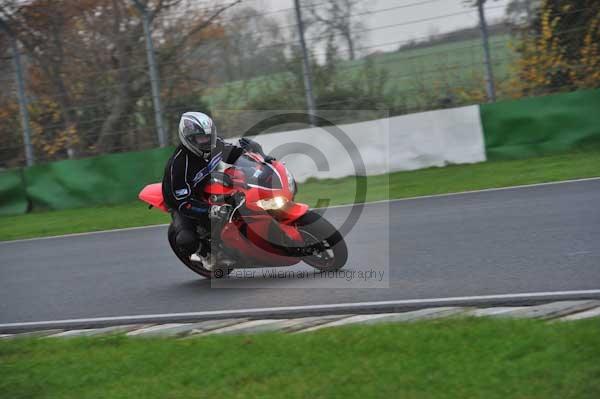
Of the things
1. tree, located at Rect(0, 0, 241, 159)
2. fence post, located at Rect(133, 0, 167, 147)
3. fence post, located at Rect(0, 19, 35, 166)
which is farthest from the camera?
fence post, located at Rect(0, 19, 35, 166)

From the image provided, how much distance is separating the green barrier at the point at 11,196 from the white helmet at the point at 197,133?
9.96m

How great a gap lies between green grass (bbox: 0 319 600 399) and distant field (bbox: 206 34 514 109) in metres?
9.45

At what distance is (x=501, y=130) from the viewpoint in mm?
13742

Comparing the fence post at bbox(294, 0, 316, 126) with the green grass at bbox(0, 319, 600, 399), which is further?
the fence post at bbox(294, 0, 316, 126)

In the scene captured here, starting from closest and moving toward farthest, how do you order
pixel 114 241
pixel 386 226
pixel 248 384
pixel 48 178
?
pixel 248 384 < pixel 386 226 < pixel 114 241 < pixel 48 178

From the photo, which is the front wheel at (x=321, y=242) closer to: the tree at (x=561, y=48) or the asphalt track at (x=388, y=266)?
the asphalt track at (x=388, y=266)

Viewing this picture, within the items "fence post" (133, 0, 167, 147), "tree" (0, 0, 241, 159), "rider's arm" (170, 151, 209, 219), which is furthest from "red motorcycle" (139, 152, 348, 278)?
"tree" (0, 0, 241, 159)

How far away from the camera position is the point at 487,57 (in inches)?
558

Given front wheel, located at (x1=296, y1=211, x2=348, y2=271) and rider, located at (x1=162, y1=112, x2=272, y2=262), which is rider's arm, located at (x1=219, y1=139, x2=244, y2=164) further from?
front wheel, located at (x1=296, y1=211, x2=348, y2=271)

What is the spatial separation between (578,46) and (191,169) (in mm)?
9018

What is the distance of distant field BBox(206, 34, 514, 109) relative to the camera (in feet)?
46.0

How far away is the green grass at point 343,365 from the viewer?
161 inches

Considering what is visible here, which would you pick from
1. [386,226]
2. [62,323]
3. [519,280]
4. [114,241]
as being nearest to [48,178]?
[114,241]

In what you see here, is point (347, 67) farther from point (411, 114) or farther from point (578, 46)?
point (578, 46)
